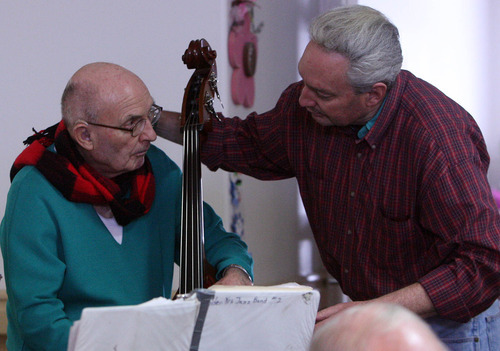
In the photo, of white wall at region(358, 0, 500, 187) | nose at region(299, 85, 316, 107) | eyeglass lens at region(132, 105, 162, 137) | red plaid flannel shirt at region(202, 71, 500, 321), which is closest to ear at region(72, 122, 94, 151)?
eyeglass lens at region(132, 105, 162, 137)

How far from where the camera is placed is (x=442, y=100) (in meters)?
1.76

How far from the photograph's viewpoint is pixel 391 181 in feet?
5.77

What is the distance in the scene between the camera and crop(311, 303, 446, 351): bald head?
2.54 ft

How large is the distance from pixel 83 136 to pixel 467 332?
1.12 metres

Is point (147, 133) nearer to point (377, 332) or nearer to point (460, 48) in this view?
point (377, 332)

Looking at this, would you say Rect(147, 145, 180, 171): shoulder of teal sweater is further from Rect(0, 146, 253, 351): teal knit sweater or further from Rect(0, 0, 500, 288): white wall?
Rect(0, 0, 500, 288): white wall

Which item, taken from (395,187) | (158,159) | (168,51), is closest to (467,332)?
(395,187)

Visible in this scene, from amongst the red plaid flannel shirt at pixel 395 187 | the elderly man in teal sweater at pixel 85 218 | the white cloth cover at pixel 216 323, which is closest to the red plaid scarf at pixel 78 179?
the elderly man in teal sweater at pixel 85 218

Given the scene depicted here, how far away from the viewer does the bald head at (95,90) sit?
1683 mm

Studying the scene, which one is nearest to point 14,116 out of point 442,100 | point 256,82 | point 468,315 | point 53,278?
point 256,82

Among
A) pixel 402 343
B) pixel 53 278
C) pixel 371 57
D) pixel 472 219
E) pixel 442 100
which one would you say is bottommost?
pixel 53 278

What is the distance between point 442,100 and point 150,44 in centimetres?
120

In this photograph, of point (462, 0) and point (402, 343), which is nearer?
point (402, 343)

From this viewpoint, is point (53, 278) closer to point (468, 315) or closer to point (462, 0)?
point (468, 315)
